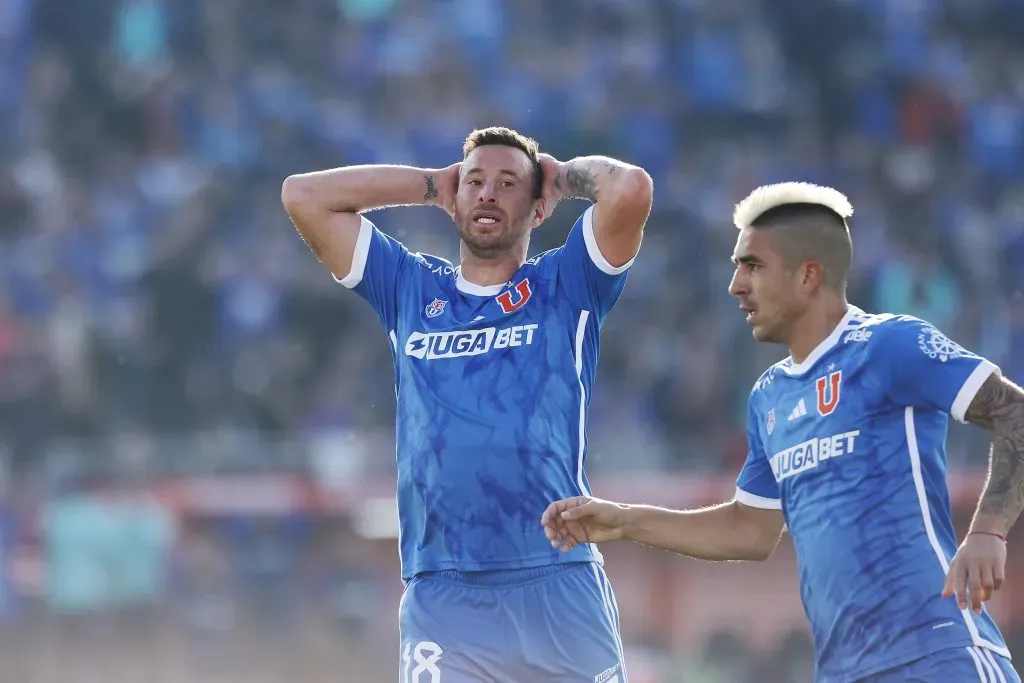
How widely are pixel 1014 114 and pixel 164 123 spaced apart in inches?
349

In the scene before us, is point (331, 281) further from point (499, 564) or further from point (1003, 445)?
point (1003, 445)

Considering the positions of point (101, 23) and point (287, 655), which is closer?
point (287, 655)

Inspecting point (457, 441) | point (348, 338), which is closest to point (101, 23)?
point (348, 338)

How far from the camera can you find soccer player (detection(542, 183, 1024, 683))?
16.1 ft

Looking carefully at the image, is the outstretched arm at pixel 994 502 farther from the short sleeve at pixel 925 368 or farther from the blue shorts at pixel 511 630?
the blue shorts at pixel 511 630

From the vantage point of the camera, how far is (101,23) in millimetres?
17391

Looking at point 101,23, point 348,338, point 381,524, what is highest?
point 101,23

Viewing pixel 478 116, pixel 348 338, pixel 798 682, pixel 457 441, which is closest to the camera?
pixel 457 441

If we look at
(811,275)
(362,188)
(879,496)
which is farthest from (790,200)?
(362,188)

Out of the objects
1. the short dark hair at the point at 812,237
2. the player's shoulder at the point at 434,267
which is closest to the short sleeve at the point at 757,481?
the short dark hair at the point at 812,237

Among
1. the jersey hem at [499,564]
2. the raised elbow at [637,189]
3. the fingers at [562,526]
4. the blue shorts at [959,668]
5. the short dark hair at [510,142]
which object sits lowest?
the blue shorts at [959,668]

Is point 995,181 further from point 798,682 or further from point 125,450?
point 125,450

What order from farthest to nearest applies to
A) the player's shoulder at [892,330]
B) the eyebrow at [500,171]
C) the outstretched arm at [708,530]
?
the eyebrow at [500,171] → the outstretched arm at [708,530] → the player's shoulder at [892,330]

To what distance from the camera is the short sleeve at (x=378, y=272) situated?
6211mm
